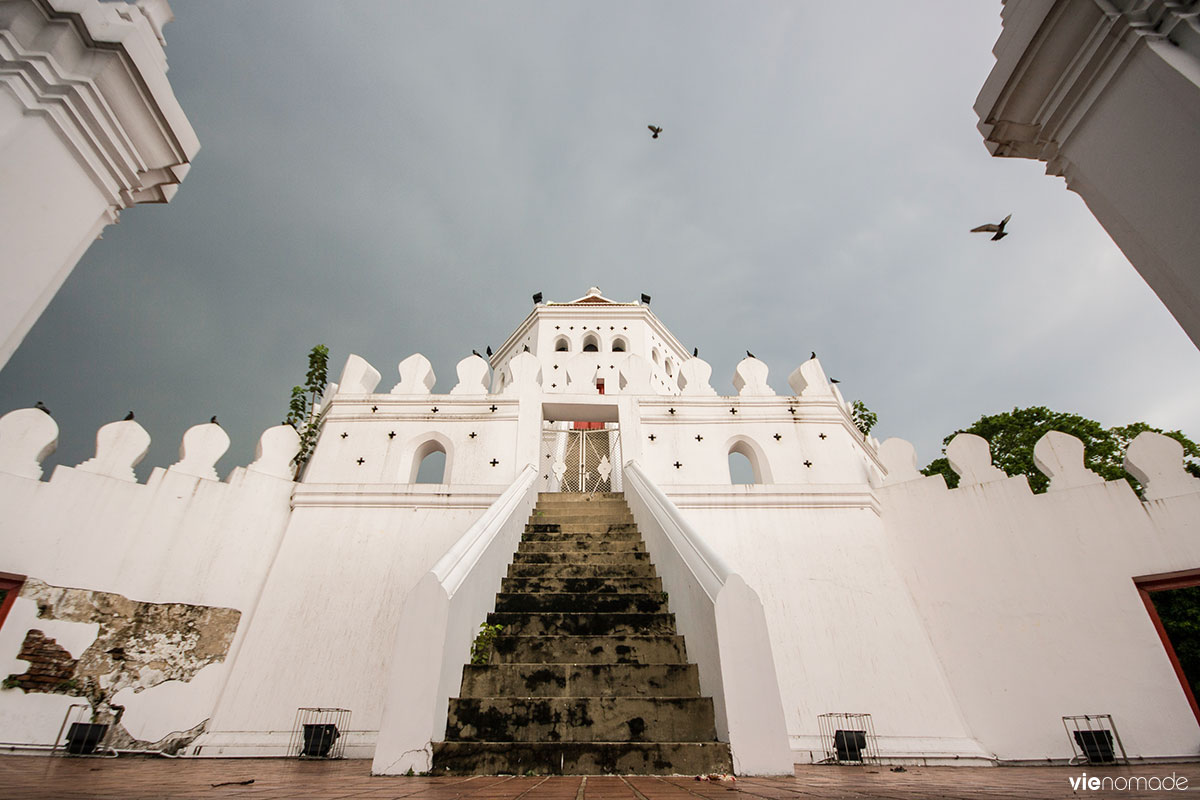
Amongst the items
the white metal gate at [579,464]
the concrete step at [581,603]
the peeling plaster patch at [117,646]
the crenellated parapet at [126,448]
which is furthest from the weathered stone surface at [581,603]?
the white metal gate at [579,464]

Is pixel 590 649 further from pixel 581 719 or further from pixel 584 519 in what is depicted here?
pixel 584 519

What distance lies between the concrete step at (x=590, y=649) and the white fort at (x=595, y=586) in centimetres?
5

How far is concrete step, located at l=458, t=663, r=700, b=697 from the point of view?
4.52m

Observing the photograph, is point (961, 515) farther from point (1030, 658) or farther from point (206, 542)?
point (206, 542)

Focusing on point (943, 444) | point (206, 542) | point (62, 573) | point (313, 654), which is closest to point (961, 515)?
point (313, 654)

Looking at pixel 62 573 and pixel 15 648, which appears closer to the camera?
pixel 15 648

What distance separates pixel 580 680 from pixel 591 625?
2.49ft

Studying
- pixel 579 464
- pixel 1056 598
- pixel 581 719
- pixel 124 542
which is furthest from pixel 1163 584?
pixel 124 542

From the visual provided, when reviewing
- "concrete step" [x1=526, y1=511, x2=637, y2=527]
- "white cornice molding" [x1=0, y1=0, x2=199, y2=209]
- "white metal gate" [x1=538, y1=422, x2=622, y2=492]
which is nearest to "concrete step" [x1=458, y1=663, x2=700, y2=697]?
"concrete step" [x1=526, y1=511, x2=637, y2=527]

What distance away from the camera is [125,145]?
2.69m

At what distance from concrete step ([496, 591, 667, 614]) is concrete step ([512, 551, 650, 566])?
1016 millimetres

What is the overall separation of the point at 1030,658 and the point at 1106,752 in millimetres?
1085

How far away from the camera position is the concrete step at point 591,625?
528 centimetres

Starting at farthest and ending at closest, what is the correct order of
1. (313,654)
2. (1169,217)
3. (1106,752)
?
(313,654) → (1106,752) → (1169,217)
